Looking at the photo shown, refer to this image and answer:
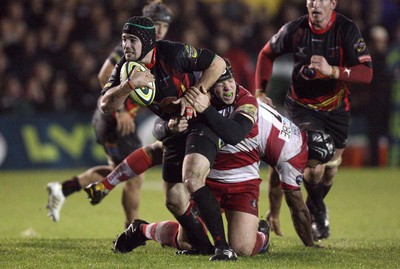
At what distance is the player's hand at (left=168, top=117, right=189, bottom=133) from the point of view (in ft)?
23.9

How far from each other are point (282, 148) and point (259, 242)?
3.09 ft

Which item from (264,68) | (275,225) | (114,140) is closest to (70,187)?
(114,140)

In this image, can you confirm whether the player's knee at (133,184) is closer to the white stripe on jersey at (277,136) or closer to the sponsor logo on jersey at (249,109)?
the white stripe on jersey at (277,136)

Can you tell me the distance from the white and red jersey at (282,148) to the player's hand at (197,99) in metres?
0.93

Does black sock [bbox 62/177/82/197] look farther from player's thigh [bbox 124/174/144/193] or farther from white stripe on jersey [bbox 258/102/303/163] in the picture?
white stripe on jersey [bbox 258/102/303/163]

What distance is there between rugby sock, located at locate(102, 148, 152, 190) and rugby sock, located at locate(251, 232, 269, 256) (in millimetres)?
1375

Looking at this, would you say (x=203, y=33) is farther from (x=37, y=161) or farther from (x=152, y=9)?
(x=152, y=9)

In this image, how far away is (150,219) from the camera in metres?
10.8

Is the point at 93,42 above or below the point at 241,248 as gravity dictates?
above

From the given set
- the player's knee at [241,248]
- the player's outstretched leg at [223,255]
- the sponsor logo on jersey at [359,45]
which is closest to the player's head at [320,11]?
the sponsor logo on jersey at [359,45]

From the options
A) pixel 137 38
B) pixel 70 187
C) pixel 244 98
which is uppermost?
pixel 137 38

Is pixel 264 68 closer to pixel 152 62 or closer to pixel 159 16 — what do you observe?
pixel 159 16

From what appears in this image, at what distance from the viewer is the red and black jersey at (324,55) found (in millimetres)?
8891

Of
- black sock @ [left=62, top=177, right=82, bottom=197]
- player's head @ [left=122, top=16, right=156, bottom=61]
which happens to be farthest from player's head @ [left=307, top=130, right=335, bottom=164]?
black sock @ [left=62, top=177, right=82, bottom=197]
